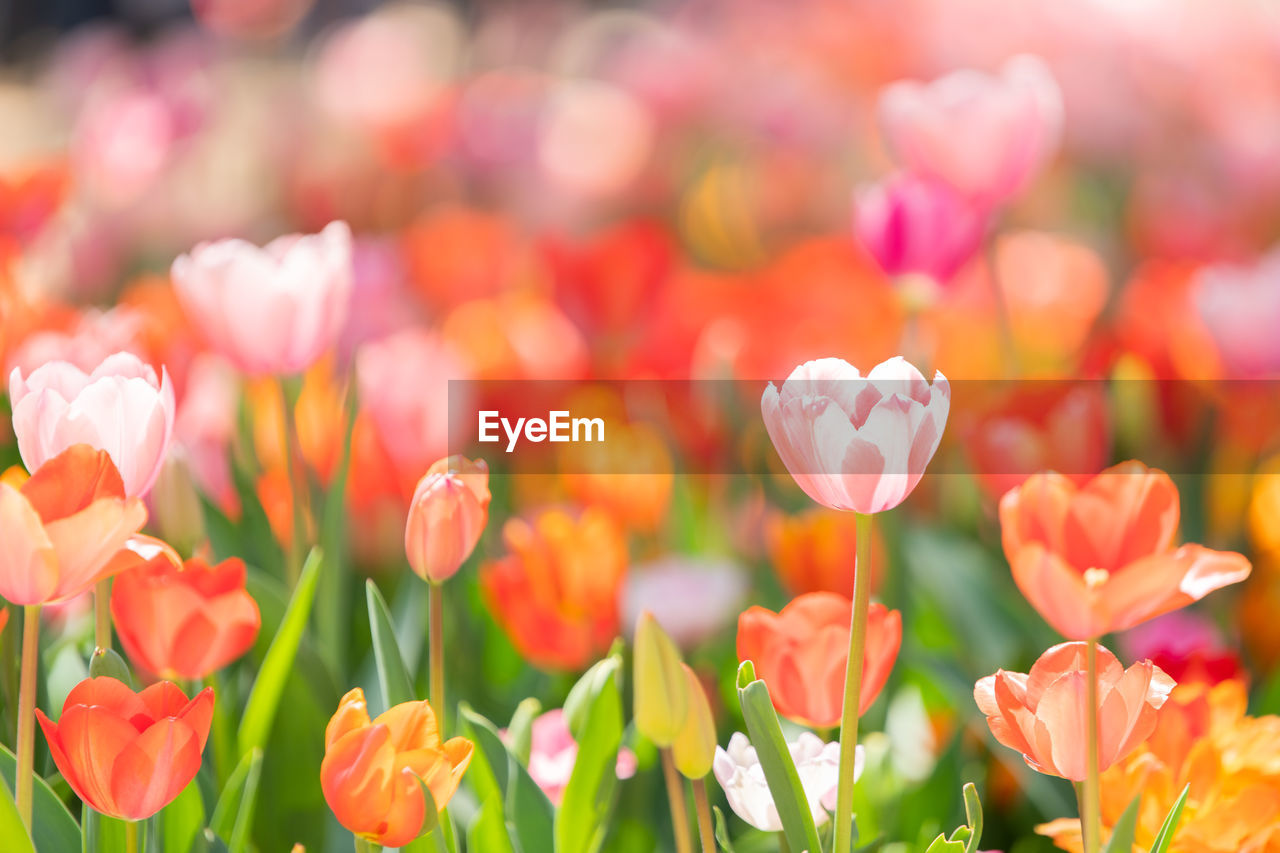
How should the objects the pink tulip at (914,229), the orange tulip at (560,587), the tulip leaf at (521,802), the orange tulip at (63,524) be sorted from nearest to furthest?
the orange tulip at (63,524)
the tulip leaf at (521,802)
the orange tulip at (560,587)
the pink tulip at (914,229)

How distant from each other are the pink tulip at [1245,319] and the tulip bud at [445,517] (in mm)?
604

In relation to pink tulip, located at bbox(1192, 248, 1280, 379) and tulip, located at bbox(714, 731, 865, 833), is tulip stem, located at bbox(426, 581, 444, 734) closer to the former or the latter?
tulip, located at bbox(714, 731, 865, 833)

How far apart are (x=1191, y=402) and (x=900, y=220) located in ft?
1.11

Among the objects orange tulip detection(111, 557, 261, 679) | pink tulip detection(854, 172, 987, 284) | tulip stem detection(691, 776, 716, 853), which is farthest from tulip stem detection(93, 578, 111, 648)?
pink tulip detection(854, 172, 987, 284)

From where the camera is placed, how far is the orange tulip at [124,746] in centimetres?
32

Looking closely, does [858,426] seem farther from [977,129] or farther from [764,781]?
[977,129]

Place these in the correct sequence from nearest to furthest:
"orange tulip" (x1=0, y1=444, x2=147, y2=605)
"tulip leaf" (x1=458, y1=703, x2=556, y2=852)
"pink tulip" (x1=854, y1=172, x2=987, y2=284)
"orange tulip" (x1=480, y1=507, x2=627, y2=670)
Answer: "orange tulip" (x1=0, y1=444, x2=147, y2=605) → "tulip leaf" (x1=458, y1=703, x2=556, y2=852) → "orange tulip" (x1=480, y1=507, x2=627, y2=670) → "pink tulip" (x1=854, y1=172, x2=987, y2=284)

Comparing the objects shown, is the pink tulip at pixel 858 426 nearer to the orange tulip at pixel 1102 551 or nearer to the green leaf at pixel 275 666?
the orange tulip at pixel 1102 551

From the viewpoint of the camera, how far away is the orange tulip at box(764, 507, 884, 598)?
621mm

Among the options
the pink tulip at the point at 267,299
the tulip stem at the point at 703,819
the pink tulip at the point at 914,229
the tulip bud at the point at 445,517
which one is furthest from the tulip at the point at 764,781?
the pink tulip at the point at 914,229

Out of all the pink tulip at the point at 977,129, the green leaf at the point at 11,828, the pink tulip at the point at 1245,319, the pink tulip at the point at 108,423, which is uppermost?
the pink tulip at the point at 977,129

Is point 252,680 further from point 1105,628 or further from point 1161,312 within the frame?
point 1161,312

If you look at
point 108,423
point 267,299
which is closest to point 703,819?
point 108,423

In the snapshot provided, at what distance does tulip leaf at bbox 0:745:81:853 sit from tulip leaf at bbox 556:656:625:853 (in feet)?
0.56
